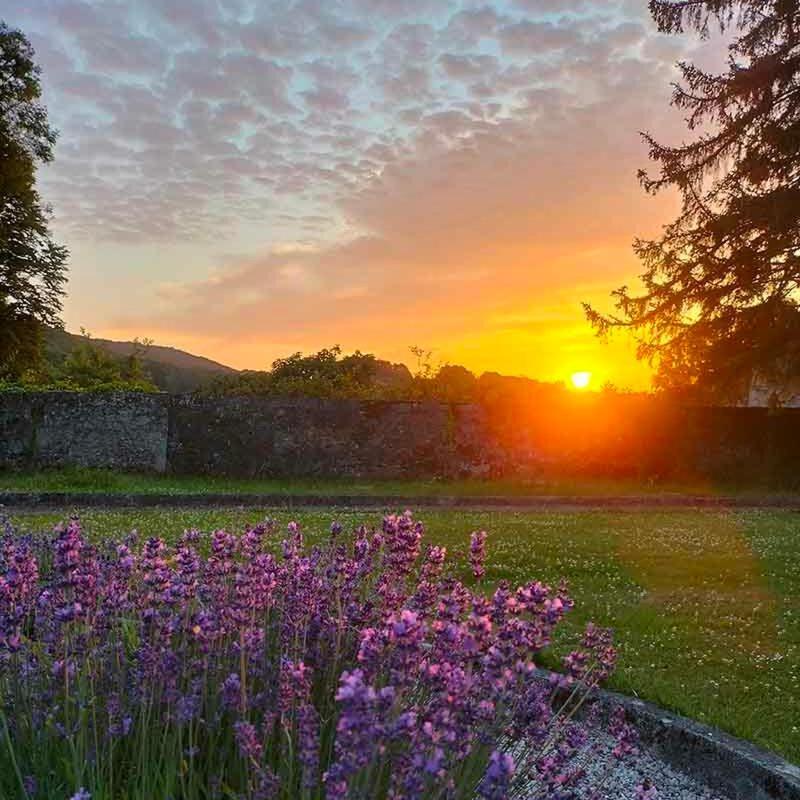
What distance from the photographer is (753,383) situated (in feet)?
71.4

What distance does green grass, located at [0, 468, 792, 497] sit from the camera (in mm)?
18406

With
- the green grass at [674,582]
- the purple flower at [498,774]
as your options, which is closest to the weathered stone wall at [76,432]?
the green grass at [674,582]

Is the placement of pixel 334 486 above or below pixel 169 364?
below

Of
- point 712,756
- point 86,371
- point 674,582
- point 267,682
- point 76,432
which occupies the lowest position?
point 712,756

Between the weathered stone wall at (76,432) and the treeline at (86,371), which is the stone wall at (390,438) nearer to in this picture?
the weathered stone wall at (76,432)

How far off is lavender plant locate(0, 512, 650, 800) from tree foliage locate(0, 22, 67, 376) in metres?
29.8

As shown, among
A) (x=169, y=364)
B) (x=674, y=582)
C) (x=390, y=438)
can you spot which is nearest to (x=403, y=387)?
(x=390, y=438)

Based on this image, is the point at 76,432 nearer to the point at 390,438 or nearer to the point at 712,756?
the point at 390,438

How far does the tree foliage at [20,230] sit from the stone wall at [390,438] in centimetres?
1070

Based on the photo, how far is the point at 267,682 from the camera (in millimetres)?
3264

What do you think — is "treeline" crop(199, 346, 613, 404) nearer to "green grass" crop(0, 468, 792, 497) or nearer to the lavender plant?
"green grass" crop(0, 468, 792, 497)

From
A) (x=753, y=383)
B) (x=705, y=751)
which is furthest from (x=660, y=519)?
(x=705, y=751)

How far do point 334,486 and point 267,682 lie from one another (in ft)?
57.4

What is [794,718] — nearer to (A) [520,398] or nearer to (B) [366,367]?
(A) [520,398]
